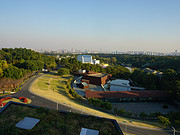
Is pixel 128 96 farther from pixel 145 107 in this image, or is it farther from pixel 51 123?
pixel 51 123

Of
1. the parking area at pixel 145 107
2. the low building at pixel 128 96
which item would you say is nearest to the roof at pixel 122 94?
the low building at pixel 128 96

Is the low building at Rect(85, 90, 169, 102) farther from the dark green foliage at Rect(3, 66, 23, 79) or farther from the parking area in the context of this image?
the dark green foliage at Rect(3, 66, 23, 79)

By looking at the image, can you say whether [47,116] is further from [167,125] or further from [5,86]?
[5,86]

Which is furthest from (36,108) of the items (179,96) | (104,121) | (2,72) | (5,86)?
(179,96)

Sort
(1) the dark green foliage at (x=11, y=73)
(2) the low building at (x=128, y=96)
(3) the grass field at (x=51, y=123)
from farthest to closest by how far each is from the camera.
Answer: (1) the dark green foliage at (x=11, y=73), (2) the low building at (x=128, y=96), (3) the grass field at (x=51, y=123)

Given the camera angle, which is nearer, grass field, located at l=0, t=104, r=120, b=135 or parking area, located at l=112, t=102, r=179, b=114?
grass field, located at l=0, t=104, r=120, b=135

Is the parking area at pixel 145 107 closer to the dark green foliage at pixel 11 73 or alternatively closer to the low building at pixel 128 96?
the low building at pixel 128 96

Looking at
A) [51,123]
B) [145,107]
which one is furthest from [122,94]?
[51,123]

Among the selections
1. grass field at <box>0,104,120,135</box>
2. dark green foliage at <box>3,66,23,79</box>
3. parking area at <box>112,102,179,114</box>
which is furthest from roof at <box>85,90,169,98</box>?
dark green foliage at <box>3,66,23,79</box>
